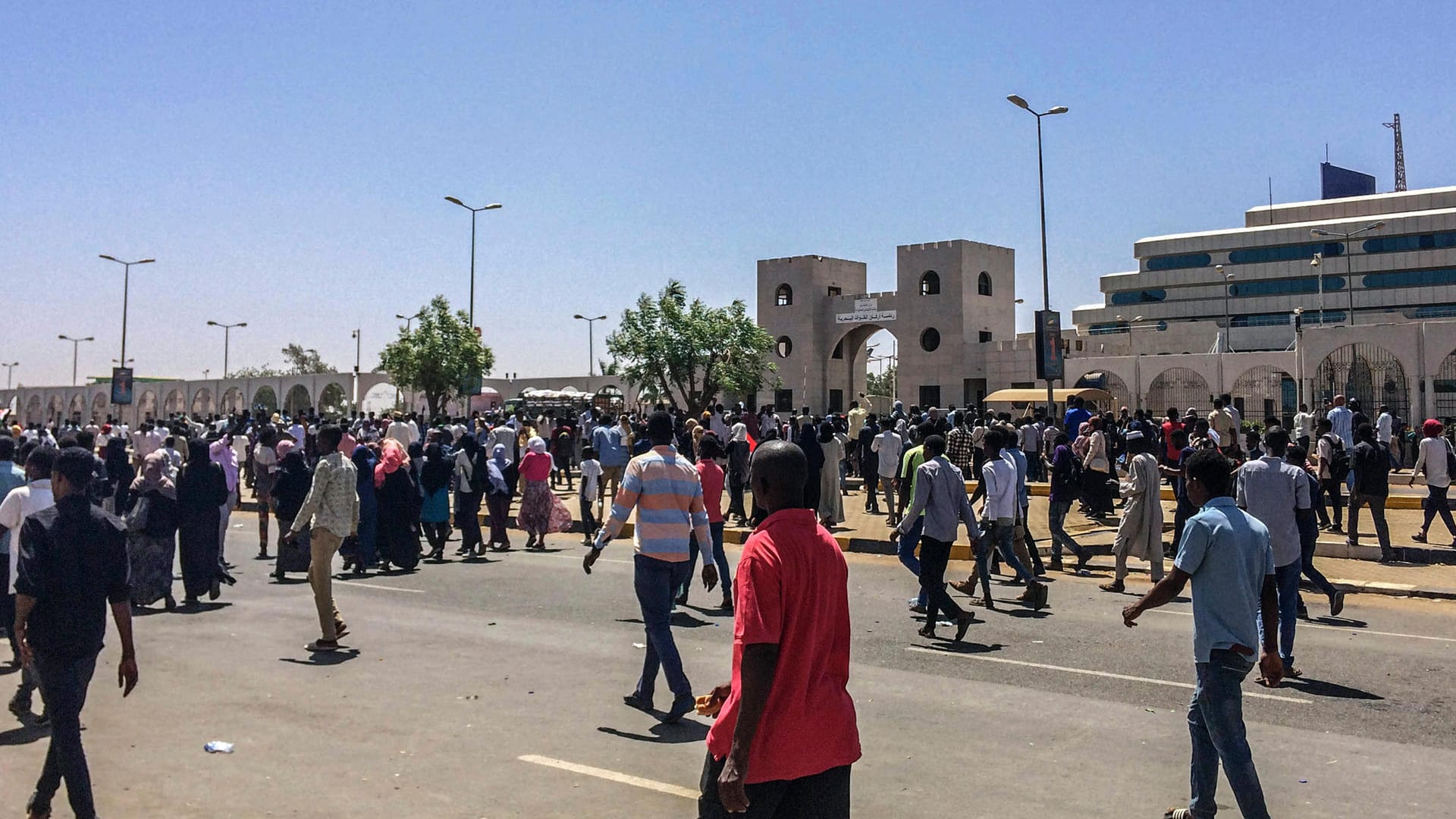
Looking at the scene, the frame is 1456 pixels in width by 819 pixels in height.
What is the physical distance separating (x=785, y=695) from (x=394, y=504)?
36.8 ft

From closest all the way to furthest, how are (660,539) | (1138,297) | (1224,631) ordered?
(1224,631) → (660,539) → (1138,297)

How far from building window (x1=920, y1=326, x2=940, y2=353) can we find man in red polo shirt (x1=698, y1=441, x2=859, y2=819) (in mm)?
52055

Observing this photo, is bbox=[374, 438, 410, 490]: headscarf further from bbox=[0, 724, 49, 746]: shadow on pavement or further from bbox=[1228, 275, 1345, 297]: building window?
bbox=[1228, 275, 1345, 297]: building window

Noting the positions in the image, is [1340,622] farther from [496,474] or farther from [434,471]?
[496,474]

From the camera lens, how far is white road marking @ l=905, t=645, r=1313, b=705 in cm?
747

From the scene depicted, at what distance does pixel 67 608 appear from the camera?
4906mm

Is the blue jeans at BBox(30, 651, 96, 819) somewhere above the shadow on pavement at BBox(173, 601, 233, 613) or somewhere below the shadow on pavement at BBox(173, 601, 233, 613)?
above

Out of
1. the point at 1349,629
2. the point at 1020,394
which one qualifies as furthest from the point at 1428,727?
the point at 1020,394

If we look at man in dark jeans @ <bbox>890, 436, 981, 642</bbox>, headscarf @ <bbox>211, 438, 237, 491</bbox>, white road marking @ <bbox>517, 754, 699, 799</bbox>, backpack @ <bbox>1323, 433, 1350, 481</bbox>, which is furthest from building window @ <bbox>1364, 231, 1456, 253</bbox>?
white road marking @ <bbox>517, 754, 699, 799</bbox>

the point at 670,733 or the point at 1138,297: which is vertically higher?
the point at 1138,297

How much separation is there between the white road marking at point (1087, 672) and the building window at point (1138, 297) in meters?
89.1

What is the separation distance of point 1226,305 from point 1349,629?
75.3 meters

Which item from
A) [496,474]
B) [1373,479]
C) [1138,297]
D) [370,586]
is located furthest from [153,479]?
[1138,297]

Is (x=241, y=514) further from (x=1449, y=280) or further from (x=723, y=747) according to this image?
(x=1449, y=280)
